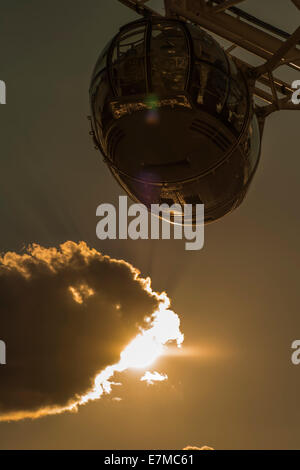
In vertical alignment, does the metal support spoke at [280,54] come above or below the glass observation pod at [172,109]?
above

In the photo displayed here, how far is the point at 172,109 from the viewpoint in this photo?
764 centimetres

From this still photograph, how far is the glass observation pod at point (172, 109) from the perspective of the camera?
7.71 meters

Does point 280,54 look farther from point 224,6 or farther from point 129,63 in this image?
point 129,63

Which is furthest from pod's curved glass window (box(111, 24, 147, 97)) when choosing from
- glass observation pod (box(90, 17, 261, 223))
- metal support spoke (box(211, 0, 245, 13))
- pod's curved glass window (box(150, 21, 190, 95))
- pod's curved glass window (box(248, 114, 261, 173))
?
metal support spoke (box(211, 0, 245, 13))

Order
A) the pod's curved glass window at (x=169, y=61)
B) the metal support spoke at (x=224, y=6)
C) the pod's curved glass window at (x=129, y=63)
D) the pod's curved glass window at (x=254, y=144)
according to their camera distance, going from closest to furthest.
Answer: the pod's curved glass window at (x=169, y=61) → the pod's curved glass window at (x=129, y=63) → the pod's curved glass window at (x=254, y=144) → the metal support spoke at (x=224, y=6)

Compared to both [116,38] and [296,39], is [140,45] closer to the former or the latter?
[116,38]

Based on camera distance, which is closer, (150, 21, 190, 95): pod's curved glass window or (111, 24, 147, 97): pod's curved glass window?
(150, 21, 190, 95): pod's curved glass window

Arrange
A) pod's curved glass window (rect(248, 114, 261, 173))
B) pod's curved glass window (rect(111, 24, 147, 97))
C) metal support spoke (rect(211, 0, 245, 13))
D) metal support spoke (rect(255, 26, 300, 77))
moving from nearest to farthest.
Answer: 1. pod's curved glass window (rect(111, 24, 147, 97))
2. metal support spoke (rect(255, 26, 300, 77))
3. pod's curved glass window (rect(248, 114, 261, 173))
4. metal support spoke (rect(211, 0, 245, 13))

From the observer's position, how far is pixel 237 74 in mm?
8414

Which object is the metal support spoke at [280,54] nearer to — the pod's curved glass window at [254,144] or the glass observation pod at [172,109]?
the glass observation pod at [172,109]

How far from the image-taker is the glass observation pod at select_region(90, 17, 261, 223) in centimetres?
771

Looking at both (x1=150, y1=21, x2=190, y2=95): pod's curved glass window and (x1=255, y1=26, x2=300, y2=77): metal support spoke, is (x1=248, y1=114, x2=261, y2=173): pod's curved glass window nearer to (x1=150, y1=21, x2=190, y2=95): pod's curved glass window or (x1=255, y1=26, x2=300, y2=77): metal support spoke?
(x1=255, y1=26, x2=300, y2=77): metal support spoke

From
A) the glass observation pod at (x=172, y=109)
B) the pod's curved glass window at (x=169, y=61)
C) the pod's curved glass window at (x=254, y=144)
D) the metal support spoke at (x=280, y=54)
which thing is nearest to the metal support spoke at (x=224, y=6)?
the metal support spoke at (x=280, y=54)
